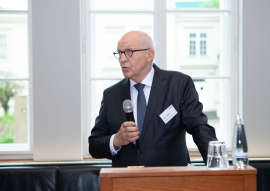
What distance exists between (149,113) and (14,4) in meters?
2.33

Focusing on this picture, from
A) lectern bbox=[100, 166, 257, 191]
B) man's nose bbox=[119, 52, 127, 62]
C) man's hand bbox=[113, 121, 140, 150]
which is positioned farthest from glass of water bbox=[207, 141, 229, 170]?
man's nose bbox=[119, 52, 127, 62]

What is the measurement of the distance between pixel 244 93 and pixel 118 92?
5.98 feet

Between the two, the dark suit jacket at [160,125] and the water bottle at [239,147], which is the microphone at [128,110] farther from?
the water bottle at [239,147]

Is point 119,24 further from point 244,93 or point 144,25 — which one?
point 244,93

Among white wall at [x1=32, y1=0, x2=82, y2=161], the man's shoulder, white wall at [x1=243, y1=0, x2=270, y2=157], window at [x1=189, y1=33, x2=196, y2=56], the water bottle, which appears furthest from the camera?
window at [x1=189, y1=33, x2=196, y2=56]

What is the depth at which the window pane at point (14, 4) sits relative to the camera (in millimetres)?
4068

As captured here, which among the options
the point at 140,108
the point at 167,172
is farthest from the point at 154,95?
the point at 167,172

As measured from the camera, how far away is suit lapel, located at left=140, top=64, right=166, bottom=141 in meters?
2.47

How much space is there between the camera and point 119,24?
13.6 feet

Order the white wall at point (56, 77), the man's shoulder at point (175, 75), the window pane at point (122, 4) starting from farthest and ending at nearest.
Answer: the window pane at point (122, 4) < the white wall at point (56, 77) < the man's shoulder at point (175, 75)

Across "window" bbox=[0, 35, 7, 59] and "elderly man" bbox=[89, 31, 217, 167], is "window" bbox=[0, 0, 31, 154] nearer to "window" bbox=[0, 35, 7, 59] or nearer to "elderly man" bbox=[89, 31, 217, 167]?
"window" bbox=[0, 35, 7, 59]

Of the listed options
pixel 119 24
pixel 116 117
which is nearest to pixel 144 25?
pixel 119 24

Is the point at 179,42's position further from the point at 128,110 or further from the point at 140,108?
the point at 128,110

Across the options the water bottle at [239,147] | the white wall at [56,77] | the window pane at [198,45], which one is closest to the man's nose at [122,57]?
the water bottle at [239,147]
